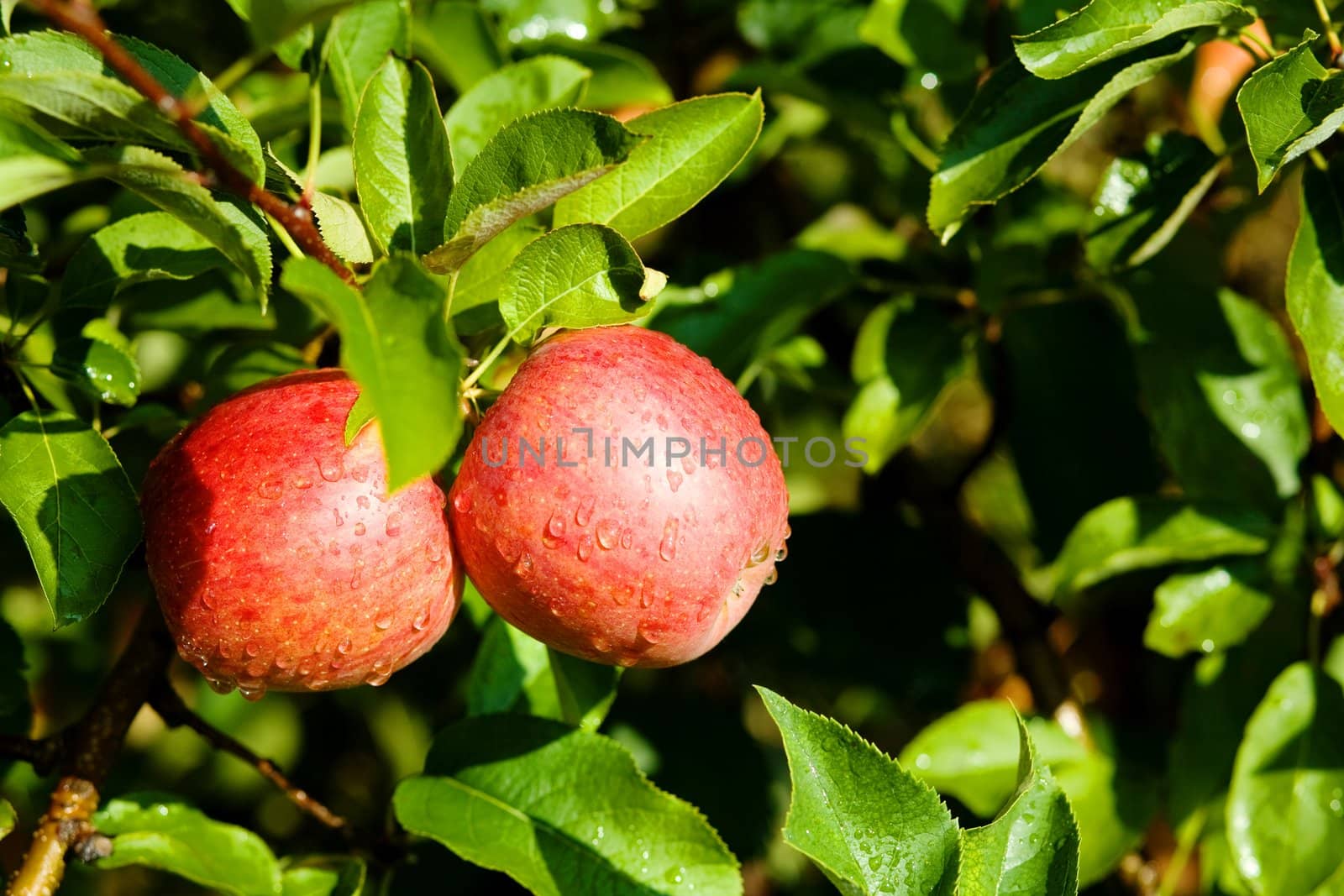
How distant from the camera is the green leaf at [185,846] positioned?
1.01m

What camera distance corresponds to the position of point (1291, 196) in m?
2.26

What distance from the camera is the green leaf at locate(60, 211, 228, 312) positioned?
100cm

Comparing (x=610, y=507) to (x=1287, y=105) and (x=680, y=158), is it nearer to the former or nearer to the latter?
(x=680, y=158)

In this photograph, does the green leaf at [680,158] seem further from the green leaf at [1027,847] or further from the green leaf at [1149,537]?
the green leaf at [1149,537]

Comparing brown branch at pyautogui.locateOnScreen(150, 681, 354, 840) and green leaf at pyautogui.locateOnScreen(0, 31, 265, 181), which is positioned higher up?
green leaf at pyautogui.locateOnScreen(0, 31, 265, 181)

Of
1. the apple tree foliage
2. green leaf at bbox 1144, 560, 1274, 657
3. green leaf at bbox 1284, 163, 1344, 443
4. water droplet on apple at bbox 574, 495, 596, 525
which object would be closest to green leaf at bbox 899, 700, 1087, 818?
the apple tree foliage

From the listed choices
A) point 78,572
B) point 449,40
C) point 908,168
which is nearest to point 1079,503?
point 908,168

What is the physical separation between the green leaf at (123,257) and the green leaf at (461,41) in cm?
42

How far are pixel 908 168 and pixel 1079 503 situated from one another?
0.52 m

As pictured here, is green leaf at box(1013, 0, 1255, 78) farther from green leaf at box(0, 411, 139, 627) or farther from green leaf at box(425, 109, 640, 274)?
green leaf at box(0, 411, 139, 627)

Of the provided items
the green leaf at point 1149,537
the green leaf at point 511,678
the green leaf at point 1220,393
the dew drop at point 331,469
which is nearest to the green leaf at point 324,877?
the green leaf at point 511,678

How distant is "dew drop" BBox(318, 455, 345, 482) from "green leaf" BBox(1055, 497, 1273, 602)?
0.84 meters

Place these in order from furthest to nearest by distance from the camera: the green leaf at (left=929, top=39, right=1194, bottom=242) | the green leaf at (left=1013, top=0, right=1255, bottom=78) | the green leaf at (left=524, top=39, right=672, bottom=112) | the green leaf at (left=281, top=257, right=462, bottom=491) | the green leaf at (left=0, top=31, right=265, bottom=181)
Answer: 1. the green leaf at (left=524, top=39, right=672, bottom=112)
2. the green leaf at (left=929, top=39, right=1194, bottom=242)
3. the green leaf at (left=1013, top=0, right=1255, bottom=78)
4. the green leaf at (left=0, top=31, right=265, bottom=181)
5. the green leaf at (left=281, top=257, right=462, bottom=491)

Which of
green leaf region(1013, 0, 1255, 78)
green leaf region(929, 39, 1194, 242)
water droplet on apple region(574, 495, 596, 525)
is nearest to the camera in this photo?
water droplet on apple region(574, 495, 596, 525)
